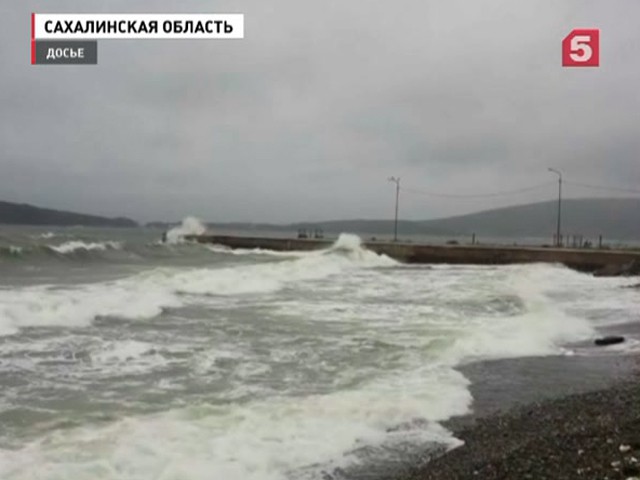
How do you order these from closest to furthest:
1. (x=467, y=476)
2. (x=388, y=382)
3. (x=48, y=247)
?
(x=467, y=476) < (x=388, y=382) < (x=48, y=247)

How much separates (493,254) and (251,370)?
110ft

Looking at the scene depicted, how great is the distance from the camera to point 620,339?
12.1m

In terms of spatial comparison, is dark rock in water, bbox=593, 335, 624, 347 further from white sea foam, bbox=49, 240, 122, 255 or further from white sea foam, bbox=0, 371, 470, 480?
white sea foam, bbox=49, 240, 122, 255

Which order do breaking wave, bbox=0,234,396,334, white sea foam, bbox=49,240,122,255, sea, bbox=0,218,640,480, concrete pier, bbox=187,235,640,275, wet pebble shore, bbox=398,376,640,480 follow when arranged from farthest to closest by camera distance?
white sea foam, bbox=49,240,122,255 → concrete pier, bbox=187,235,640,275 → breaking wave, bbox=0,234,396,334 → sea, bbox=0,218,640,480 → wet pebble shore, bbox=398,376,640,480

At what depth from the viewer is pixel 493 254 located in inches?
1597

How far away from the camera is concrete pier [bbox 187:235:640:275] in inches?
Answer: 1400

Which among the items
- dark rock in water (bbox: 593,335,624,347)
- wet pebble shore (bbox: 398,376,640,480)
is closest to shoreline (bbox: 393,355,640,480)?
wet pebble shore (bbox: 398,376,640,480)

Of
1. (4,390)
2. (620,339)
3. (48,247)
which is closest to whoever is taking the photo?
(4,390)

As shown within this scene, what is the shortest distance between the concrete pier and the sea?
14357 mm

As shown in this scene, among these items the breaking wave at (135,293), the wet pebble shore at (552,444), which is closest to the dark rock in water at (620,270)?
the breaking wave at (135,293)

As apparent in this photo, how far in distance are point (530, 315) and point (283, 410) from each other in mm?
9933

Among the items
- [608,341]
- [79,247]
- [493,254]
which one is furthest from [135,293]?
[493,254]

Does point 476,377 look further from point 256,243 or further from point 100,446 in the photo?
point 256,243

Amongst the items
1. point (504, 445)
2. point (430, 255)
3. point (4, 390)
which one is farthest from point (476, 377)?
point (430, 255)
